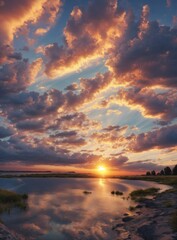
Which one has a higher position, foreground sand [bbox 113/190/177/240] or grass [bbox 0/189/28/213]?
grass [bbox 0/189/28/213]

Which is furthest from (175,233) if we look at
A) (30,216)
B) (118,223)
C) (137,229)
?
(30,216)

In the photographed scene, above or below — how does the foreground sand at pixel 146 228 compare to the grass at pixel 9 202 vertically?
below

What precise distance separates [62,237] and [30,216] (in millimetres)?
11930

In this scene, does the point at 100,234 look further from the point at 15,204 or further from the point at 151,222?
the point at 15,204

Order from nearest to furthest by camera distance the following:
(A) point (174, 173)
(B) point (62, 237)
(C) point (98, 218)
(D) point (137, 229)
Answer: (B) point (62, 237), (D) point (137, 229), (C) point (98, 218), (A) point (174, 173)

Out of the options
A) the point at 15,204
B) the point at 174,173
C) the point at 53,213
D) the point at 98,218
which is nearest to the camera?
the point at 98,218

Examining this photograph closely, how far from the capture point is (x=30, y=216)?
36781 millimetres

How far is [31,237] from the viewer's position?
26.1 m

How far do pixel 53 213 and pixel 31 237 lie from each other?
13.8 m

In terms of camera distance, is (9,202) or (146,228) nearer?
(146,228)

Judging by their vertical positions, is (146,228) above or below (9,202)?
below

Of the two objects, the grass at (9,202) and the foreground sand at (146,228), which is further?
the grass at (9,202)

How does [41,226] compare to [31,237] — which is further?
[41,226]

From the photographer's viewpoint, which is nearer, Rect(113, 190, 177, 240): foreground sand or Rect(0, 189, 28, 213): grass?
Rect(113, 190, 177, 240): foreground sand
